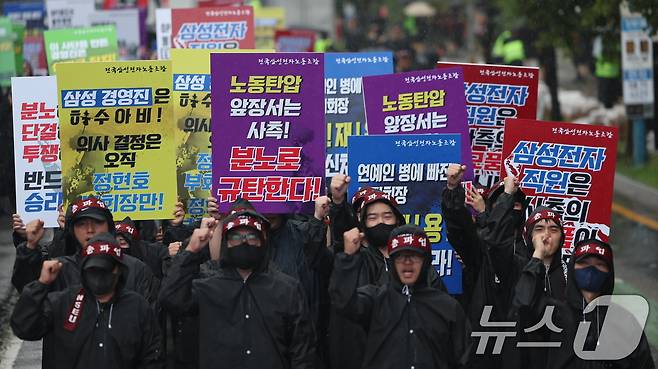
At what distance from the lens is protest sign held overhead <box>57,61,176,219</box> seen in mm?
9688

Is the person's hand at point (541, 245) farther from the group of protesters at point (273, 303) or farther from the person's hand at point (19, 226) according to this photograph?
the person's hand at point (19, 226)

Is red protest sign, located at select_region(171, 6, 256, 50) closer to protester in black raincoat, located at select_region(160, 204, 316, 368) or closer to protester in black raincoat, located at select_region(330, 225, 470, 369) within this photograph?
protester in black raincoat, located at select_region(160, 204, 316, 368)

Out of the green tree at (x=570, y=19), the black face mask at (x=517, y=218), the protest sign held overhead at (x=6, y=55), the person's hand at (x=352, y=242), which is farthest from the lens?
the protest sign held overhead at (x=6, y=55)

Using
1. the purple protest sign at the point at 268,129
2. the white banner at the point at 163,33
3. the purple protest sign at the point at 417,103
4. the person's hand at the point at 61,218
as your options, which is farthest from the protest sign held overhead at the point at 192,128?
the white banner at the point at 163,33

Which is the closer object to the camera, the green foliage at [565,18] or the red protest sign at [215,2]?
the green foliage at [565,18]

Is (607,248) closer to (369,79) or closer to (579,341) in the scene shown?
(579,341)

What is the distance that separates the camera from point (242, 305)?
26.3 feet

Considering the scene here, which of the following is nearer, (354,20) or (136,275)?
(136,275)

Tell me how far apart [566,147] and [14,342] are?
5271 millimetres

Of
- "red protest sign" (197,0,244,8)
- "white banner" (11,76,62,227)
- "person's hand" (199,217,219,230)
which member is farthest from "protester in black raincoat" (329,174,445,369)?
"red protest sign" (197,0,244,8)

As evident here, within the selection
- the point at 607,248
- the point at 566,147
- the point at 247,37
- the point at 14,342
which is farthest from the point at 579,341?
the point at 247,37

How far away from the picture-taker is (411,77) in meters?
10.3

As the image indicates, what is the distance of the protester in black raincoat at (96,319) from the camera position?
787 centimetres

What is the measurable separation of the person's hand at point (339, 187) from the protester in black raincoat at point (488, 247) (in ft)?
2.02
